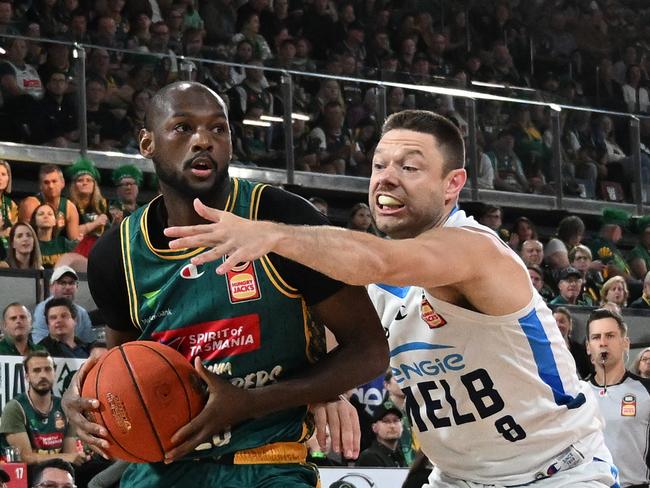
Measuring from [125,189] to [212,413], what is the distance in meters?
7.87

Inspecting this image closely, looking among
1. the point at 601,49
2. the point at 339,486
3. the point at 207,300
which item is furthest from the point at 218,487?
the point at 601,49

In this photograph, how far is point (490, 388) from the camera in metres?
4.18

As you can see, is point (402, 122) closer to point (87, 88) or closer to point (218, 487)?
point (218, 487)

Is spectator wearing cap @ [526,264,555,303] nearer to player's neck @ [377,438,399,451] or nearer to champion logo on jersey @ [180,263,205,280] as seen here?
player's neck @ [377,438,399,451]

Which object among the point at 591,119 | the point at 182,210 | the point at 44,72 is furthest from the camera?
the point at 591,119

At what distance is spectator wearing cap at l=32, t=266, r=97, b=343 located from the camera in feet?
31.6

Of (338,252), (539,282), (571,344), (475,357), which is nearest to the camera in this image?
(338,252)

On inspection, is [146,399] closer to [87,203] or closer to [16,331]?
[16,331]

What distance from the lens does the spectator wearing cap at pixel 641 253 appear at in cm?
1475

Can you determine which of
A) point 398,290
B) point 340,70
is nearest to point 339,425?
point 398,290

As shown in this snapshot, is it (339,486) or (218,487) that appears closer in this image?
(218,487)

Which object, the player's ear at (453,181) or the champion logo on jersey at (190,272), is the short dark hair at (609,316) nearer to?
the player's ear at (453,181)

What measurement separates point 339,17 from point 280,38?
1713 mm

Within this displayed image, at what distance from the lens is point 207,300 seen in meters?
4.01
